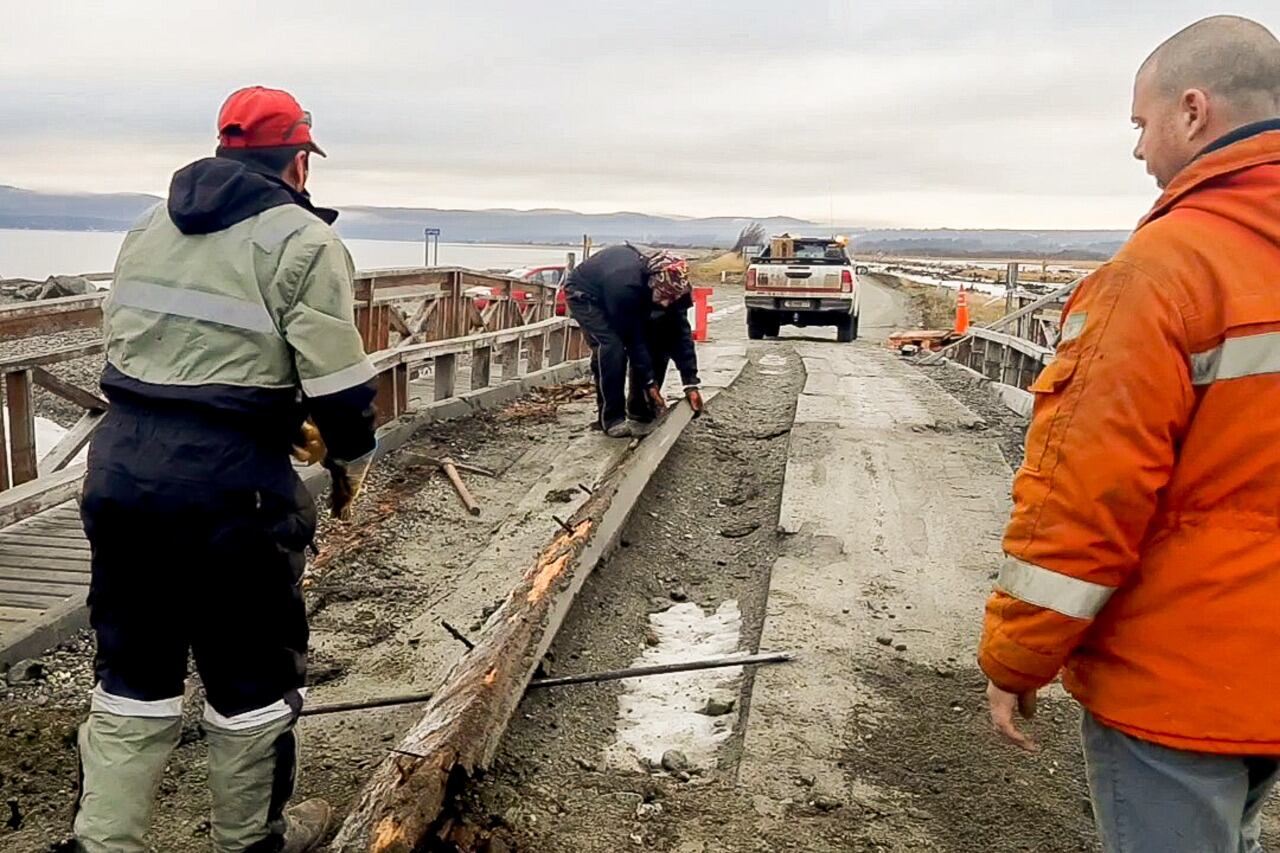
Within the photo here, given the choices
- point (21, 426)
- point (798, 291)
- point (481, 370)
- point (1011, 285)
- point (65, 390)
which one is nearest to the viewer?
point (21, 426)

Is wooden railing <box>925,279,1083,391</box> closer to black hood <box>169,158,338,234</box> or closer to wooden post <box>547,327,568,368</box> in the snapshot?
wooden post <box>547,327,568,368</box>

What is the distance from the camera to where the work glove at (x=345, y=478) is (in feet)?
11.2

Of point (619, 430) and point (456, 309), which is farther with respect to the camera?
point (456, 309)

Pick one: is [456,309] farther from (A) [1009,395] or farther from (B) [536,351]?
(A) [1009,395]

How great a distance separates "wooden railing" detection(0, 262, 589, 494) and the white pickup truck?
530cm

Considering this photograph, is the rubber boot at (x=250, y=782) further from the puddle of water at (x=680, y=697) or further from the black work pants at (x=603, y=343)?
the black work pants at (x=603, y=343)

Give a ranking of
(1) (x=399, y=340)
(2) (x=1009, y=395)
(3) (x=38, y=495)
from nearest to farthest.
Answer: (3) (x=38, y=495), (1) (x=399, y=340), (2) (x=1009, y=395)

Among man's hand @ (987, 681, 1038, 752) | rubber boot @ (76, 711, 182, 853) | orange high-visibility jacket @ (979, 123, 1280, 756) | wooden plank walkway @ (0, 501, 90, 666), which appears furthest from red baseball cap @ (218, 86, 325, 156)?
wooden plank walkway @ (0, 501, 90, 666)

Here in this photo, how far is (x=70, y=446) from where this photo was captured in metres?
6.35

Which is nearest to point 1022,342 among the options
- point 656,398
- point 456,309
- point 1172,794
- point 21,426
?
point 656,398

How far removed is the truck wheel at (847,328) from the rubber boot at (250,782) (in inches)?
772

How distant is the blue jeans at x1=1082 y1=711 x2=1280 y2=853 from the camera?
2043 millimetres

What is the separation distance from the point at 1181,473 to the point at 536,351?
11801 mm

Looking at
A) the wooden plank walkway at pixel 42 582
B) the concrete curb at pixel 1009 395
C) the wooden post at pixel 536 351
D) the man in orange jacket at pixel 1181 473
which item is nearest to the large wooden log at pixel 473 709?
the man in orange jacket at pixel 1181 473
